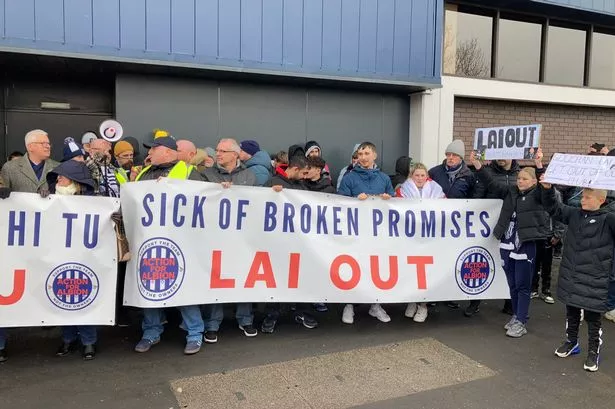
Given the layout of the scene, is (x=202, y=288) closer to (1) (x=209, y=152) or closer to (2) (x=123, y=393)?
(2) (x=123, y=393)

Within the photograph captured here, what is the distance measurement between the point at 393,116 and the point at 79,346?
617cm

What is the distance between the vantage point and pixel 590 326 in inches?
169

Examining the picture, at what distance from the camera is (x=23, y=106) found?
7.36m

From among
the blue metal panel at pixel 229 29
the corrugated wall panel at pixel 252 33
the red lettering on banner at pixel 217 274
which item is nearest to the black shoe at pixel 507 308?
the red lettering on banner at pixel 217 274

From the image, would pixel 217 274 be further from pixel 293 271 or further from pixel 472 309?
pixel 472 309

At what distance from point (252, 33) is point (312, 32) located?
940 millimetres

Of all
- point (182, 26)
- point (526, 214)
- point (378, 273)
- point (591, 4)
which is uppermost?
point (591, 4)

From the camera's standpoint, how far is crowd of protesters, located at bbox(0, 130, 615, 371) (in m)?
4.24

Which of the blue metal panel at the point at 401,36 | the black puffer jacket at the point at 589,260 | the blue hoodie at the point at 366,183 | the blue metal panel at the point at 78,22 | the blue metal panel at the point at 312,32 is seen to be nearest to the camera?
the black puffer jacket at the point at 589,260

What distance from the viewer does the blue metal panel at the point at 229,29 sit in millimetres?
7109

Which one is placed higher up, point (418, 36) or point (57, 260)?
point (418, 36)

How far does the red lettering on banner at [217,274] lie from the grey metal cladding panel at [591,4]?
7.61 meters

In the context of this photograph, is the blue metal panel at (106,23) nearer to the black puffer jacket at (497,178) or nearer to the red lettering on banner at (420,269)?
the red lettering on banner at (420,269)

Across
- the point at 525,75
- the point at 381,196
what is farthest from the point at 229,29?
the point at 525,75
